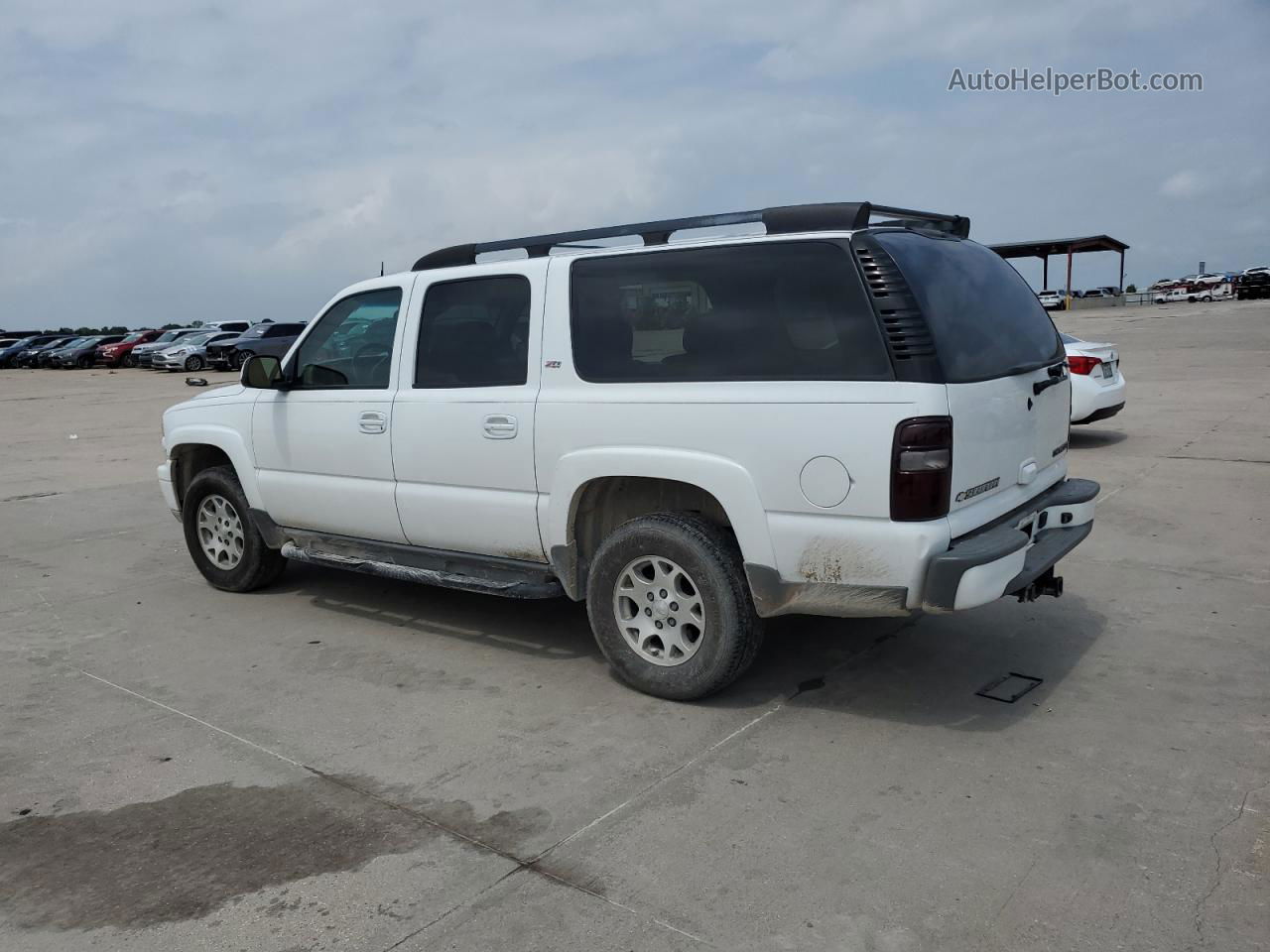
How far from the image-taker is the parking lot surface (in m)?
3.15

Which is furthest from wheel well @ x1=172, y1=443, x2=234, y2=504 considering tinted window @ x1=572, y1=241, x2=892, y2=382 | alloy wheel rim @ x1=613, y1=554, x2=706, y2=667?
alloy wheel rim @ x1=613, y1=554, x2=706, y2=667

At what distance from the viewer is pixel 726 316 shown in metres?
4.50

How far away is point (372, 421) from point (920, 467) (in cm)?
297

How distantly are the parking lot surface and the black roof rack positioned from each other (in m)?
2.01

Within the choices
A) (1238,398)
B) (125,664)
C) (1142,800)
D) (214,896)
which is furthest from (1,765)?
(1238,398)

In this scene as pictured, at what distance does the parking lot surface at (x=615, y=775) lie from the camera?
3.15 metres

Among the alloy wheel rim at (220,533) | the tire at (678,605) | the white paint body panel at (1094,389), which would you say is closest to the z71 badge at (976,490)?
the tire at (678,605)

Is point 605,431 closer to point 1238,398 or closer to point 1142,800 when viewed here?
point 1142,800

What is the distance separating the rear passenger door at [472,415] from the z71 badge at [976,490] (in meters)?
1.94

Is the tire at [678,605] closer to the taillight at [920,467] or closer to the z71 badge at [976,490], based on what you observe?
the taillight at [920,467]

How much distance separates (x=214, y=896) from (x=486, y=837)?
2.79ft

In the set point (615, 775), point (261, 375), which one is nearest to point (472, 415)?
point (261, 375)

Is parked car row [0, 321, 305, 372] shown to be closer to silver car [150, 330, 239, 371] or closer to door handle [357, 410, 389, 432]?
silver car [150, 330, 239, 371]

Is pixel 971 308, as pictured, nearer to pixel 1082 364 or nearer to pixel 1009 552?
pixel 1009 552
